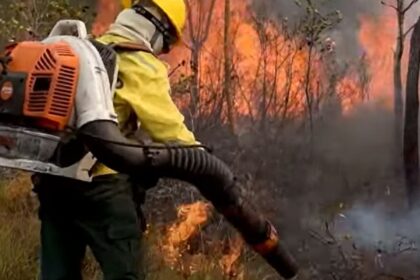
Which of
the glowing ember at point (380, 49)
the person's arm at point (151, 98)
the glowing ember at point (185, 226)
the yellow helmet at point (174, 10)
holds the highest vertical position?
the yellow helmet at point (174, 10)

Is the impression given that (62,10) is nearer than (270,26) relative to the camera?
Yes

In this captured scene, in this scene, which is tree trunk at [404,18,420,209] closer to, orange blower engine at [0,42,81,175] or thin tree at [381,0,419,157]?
thin tree at [381,0,419,157]

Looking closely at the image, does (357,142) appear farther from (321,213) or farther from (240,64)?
(321,213)

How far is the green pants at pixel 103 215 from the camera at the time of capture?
3006 mm

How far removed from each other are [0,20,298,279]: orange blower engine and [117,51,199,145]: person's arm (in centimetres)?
15

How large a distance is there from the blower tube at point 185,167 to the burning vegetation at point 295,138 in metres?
2.21

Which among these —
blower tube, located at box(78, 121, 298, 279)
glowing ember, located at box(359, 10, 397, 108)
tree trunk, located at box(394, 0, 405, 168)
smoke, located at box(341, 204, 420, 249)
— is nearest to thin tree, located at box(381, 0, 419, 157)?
tree trunk, located at box(394, 0, 405, 168)

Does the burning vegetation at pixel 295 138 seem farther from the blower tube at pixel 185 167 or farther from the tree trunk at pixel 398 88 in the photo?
the blower tube at pixel 185 167

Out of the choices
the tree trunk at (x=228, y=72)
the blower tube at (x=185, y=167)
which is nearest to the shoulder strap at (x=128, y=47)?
the blower tube at (x=185, y=167)

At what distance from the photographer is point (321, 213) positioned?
23.8ft

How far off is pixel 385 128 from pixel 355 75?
3.46ft

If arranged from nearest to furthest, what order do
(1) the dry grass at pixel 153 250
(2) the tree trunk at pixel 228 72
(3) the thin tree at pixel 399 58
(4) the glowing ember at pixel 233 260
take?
(1) the dry grass at pixel 153 250 < (4) the glowing ember at pixel 233 260 < (3) the thin tree at pixel 399 58 < (2) the tree trunk at pixel 228 72

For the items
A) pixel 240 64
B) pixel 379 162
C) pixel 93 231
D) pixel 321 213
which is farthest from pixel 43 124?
pixel 240 64

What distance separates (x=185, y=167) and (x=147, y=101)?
337 mm
